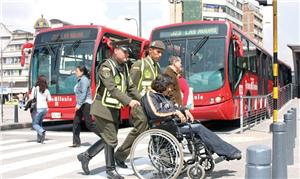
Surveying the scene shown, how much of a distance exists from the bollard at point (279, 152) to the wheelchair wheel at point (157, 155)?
120 cm

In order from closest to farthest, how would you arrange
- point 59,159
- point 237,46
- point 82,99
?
point 59,159
point 82,99
point 237,46

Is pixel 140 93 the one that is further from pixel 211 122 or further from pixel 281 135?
pixel 211 122

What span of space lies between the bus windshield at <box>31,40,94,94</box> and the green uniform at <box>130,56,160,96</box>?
6892 millimetres

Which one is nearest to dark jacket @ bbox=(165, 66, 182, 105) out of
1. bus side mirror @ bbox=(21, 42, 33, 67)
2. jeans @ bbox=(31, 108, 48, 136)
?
jeans @ bbox=(31, 108, 48, 136)

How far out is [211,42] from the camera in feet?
42.9

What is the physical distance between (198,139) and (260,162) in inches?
83.1

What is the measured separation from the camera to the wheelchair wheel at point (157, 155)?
581 cm

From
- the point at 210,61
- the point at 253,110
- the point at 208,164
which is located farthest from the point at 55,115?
the point at 208,164

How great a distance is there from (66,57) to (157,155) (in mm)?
8614

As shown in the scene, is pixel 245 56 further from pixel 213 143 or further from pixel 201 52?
pixel 213 143

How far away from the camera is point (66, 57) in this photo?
14055mm

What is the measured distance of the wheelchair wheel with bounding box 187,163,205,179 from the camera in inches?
234

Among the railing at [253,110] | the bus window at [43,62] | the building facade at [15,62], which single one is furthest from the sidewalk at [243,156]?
the building facade at [15,62]

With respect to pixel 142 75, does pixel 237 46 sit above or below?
above
